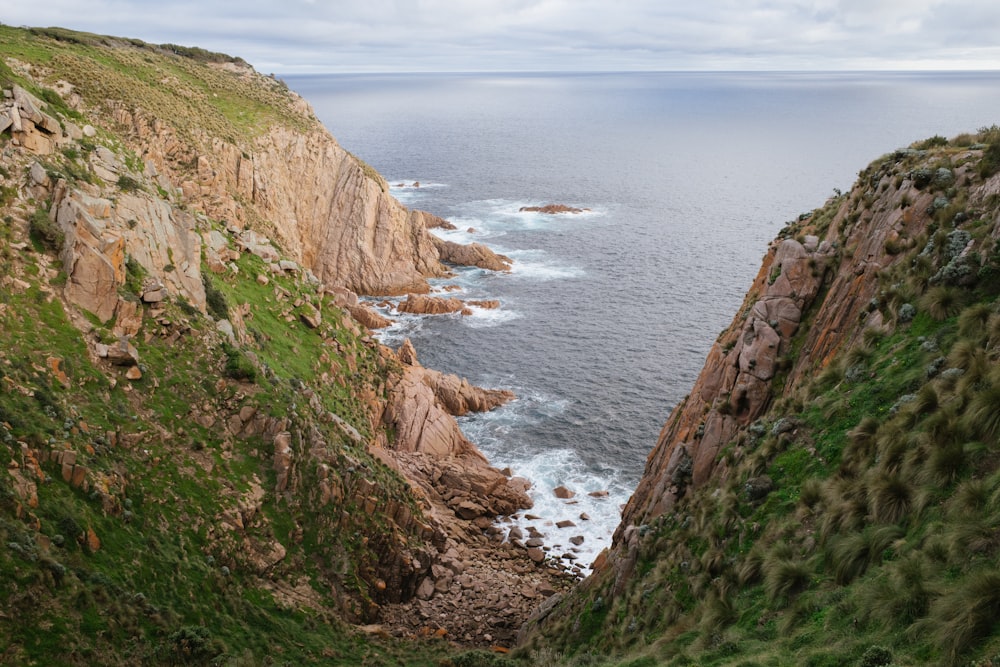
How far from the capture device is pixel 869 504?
587 inches

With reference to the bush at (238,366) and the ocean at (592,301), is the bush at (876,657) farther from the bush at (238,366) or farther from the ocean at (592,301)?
the ocean at (592,301)

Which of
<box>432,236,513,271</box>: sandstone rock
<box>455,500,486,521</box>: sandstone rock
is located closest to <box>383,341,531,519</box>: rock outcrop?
<box>455,500,486,521</box>: sandstone rock

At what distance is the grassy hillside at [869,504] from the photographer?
1184cm

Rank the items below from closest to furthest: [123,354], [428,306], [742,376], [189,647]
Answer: [189,647] → [742,376] → [123,354] → [428,306]

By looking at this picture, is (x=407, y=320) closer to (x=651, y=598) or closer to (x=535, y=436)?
(x=535, y=436)

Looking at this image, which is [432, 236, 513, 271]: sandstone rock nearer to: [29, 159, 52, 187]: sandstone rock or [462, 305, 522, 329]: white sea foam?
[462, 305, 522, 329]: white sea foam

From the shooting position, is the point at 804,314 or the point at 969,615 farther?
the point at 804,314

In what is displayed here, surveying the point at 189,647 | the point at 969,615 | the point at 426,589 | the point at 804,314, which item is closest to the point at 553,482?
the point at 426,589

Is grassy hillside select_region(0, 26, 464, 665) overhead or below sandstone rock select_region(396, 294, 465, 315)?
overhead

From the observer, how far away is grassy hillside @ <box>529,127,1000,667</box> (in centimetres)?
1184

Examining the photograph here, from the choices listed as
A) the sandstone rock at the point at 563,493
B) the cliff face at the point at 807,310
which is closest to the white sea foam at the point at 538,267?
the sandstone rock at the point at 563,493

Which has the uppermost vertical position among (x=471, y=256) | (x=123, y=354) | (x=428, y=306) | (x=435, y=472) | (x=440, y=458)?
(x=123, y=354)

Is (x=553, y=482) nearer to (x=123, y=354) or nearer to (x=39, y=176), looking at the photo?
(x=123, y=354)

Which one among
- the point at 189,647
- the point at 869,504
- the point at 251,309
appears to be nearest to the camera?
the point at 869,504
